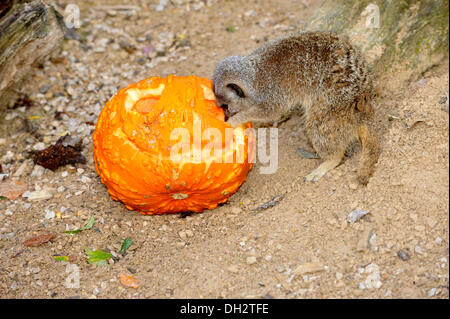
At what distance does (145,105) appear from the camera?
10.6 ft

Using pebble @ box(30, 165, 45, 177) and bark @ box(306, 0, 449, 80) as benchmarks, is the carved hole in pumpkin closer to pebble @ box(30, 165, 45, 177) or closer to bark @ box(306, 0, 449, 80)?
pebble @ box(30, 165, 45, 177)

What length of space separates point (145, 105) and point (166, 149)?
1.32 ft

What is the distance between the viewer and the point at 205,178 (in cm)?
316

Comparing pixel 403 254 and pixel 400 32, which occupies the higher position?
pixel 400 32

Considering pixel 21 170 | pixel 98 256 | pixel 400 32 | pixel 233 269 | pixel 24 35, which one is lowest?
pixel 21 170

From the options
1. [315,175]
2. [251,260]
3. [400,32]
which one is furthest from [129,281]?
[400,32]

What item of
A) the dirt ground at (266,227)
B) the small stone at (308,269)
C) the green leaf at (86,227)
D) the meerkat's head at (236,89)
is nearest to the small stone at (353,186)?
the dirt ground at (266,227)

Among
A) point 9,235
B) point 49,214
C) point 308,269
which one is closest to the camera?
point 308,269

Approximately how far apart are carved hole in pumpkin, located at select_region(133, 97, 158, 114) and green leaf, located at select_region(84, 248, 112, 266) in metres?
1.04

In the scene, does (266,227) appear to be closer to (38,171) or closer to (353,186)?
(353,186)

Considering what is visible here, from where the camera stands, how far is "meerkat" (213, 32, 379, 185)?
11.3ft

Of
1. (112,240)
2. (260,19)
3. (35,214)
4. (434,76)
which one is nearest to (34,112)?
(35,214)

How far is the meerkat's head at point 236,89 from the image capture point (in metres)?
3.63

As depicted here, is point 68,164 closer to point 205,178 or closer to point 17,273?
point 17,273
